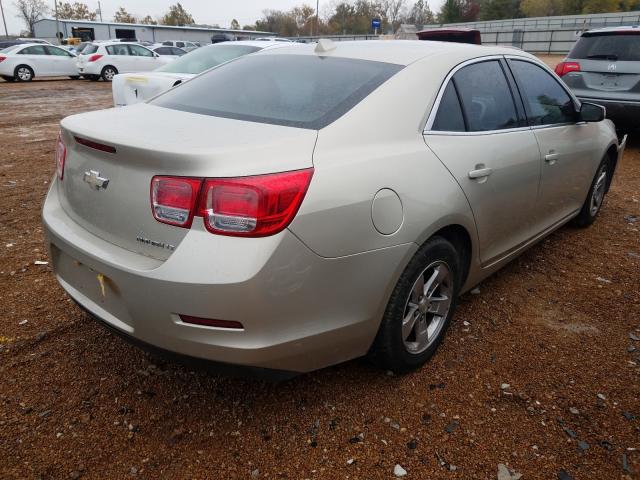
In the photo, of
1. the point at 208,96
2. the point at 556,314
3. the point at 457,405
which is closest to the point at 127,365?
the point at 208,96

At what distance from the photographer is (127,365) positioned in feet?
8.88

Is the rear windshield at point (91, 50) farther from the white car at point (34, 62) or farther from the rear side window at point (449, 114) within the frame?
the rear side window at point (449, 114)

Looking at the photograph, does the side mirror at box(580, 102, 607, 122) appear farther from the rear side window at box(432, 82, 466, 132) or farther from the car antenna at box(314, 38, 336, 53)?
the car antenna at box(314, 38, 336, 53)

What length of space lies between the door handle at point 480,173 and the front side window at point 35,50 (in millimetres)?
22745

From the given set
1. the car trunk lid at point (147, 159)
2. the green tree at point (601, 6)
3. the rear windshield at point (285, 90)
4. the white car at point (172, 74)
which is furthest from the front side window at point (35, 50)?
the green tree at point (601, 6)

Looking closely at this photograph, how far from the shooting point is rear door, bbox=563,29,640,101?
22.8ft

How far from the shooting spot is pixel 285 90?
2.63m

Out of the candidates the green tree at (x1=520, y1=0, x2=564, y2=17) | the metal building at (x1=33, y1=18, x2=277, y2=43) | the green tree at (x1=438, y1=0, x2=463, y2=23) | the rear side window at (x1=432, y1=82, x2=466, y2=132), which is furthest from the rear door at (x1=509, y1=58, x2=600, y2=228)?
the green tree at (x1=438, y1=0, x2=463, y2=23)

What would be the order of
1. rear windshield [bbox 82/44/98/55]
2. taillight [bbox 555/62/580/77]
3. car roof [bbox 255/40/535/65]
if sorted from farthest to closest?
rear windshield [bbox 82/44/98/55] → taillight [bbox 555/62/580/77] → car roof [bbox 255/40/535/65]

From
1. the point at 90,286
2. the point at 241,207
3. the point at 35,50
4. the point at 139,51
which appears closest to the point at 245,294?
the point at 241,207

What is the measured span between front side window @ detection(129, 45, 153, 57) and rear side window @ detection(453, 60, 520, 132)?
68.1 feet

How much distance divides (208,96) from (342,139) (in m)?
0.95

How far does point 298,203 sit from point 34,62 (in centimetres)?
2290

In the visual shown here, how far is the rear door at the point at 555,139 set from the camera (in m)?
3.39
